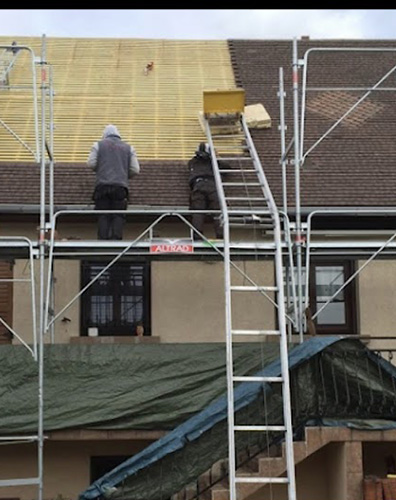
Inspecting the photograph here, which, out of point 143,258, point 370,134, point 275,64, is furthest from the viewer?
point 275,64

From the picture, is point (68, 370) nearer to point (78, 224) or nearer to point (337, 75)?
point (78, 224)

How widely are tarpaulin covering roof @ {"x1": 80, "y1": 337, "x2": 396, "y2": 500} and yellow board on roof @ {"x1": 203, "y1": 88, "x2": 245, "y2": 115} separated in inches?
148

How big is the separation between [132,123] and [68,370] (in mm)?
4943

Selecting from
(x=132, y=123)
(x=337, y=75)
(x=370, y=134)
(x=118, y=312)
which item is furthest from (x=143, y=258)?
(x=337, y=75)

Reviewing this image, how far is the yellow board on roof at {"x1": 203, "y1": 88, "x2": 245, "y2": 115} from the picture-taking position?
11.4 metres

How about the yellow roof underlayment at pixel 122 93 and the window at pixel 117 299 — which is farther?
the yellow roof underlayment at pixel 122 93

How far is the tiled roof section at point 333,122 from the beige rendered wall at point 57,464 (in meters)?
4.02

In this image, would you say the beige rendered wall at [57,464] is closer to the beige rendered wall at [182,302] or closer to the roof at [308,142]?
the beige rendered wall at [182,302]

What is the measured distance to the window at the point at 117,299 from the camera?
446 inches

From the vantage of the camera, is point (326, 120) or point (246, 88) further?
point (246, 88)

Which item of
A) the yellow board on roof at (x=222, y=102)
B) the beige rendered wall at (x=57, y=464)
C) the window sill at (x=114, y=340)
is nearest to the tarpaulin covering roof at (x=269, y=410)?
the beige rendered wall at (x=57, y=464)

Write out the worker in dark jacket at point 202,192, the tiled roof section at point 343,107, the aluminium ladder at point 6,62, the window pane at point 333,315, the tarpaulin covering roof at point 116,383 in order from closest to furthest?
the tarpaulin covering roof at point 116,383, the worker in dark jacket at point 202,192, the window pane at point 333,315, the tiled roof section at point 343,107, the aluminium ladder at point 6,62

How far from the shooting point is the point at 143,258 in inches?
411

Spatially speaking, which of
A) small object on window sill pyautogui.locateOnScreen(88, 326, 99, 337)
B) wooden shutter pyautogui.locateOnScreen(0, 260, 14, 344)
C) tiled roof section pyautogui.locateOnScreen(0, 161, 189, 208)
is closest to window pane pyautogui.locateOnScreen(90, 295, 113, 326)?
small object on window sill pyautogui.locateOnScreen(88, 326, 99, 337)
